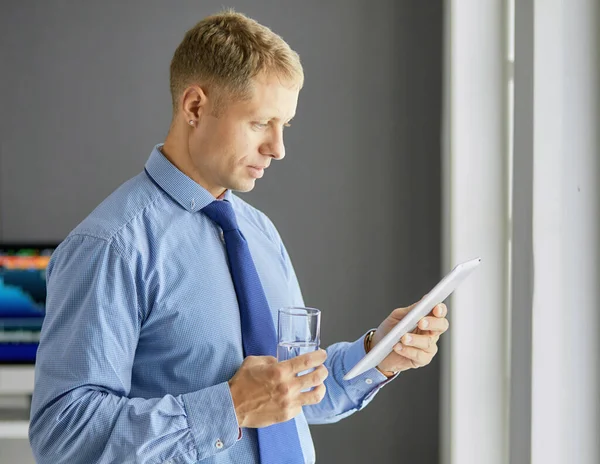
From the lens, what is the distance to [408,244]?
3.44 m

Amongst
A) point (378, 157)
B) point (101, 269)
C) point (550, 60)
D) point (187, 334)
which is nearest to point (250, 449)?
point (187, 334)

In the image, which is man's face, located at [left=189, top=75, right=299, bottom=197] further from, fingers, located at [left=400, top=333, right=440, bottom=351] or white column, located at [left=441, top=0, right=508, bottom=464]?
white column, located at [left=441, top=0, right=508, bottom=464]

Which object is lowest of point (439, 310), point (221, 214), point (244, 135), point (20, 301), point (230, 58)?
point (20, 301)

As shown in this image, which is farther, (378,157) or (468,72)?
(378,157)

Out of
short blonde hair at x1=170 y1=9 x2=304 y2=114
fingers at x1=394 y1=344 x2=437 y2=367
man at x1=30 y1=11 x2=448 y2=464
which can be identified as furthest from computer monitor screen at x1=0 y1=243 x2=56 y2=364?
fingers at x1=394 y1=344 x2=437 y2=367

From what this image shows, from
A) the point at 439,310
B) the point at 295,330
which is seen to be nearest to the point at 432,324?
the point at 439,310

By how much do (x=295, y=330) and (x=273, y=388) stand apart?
0.14m

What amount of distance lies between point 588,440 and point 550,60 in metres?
0.87

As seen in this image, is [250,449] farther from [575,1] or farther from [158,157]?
[575,1]

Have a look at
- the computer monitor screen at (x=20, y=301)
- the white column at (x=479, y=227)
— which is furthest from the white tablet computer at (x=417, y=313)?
the computer monitor screen at (x=20, y=301)

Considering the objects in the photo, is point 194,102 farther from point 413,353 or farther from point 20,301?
point 20,301

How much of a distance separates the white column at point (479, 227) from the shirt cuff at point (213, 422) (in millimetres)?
1692

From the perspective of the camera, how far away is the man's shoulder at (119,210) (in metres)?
1.34

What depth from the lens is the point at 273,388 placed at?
4.16 feet
